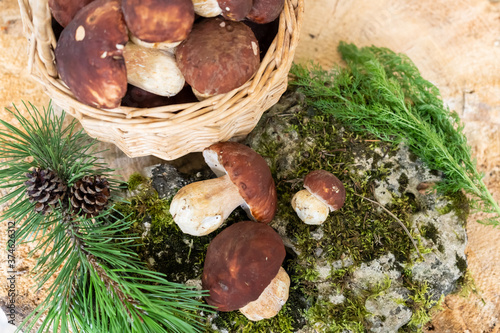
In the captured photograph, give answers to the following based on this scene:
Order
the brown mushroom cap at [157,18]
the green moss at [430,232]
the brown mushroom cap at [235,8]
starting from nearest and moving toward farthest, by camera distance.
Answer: the brown mushroom cap at [157,18], the brown mushroom cap at [235,8], the green moss at [430,232]

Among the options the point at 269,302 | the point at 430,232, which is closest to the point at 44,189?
the point at 269,302

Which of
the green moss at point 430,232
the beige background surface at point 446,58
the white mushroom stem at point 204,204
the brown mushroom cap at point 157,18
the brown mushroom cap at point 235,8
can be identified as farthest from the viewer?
the beige background surface at point 446,58

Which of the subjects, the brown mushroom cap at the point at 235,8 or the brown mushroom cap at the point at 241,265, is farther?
the brown mushroom cap at the point at 241,265

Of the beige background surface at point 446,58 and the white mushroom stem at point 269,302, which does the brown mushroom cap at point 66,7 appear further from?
the white mushroom stem at point 269,302

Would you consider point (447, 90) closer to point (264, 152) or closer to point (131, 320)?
point (264, 152)

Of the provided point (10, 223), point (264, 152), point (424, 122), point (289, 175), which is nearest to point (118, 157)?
point (10, 223)

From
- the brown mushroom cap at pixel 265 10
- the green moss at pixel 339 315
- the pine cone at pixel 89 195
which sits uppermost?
the brown mushroom cap at pixel 265 10

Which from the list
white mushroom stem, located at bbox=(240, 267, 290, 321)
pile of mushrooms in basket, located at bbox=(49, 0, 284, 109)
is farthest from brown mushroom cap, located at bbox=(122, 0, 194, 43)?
white mushroom stem, located at bbox=(240, 267, 290, 321)

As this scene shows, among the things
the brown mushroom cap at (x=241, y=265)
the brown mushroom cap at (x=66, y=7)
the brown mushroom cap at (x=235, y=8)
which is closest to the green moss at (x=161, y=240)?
the brown mushroom cap at (x=241, y=265)

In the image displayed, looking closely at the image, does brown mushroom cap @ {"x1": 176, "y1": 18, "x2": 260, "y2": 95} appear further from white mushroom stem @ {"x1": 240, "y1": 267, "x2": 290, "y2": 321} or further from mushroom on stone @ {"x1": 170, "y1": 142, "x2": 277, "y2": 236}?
white mushroom stem @ {"x1": 240, "y1": 267, "x2": 290, "y2": 321}

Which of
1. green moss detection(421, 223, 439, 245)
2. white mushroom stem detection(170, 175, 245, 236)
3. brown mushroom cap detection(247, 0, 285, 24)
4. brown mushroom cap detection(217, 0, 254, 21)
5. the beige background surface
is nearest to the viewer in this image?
brown mushroom cap detection(217, 0, 254, 21)
